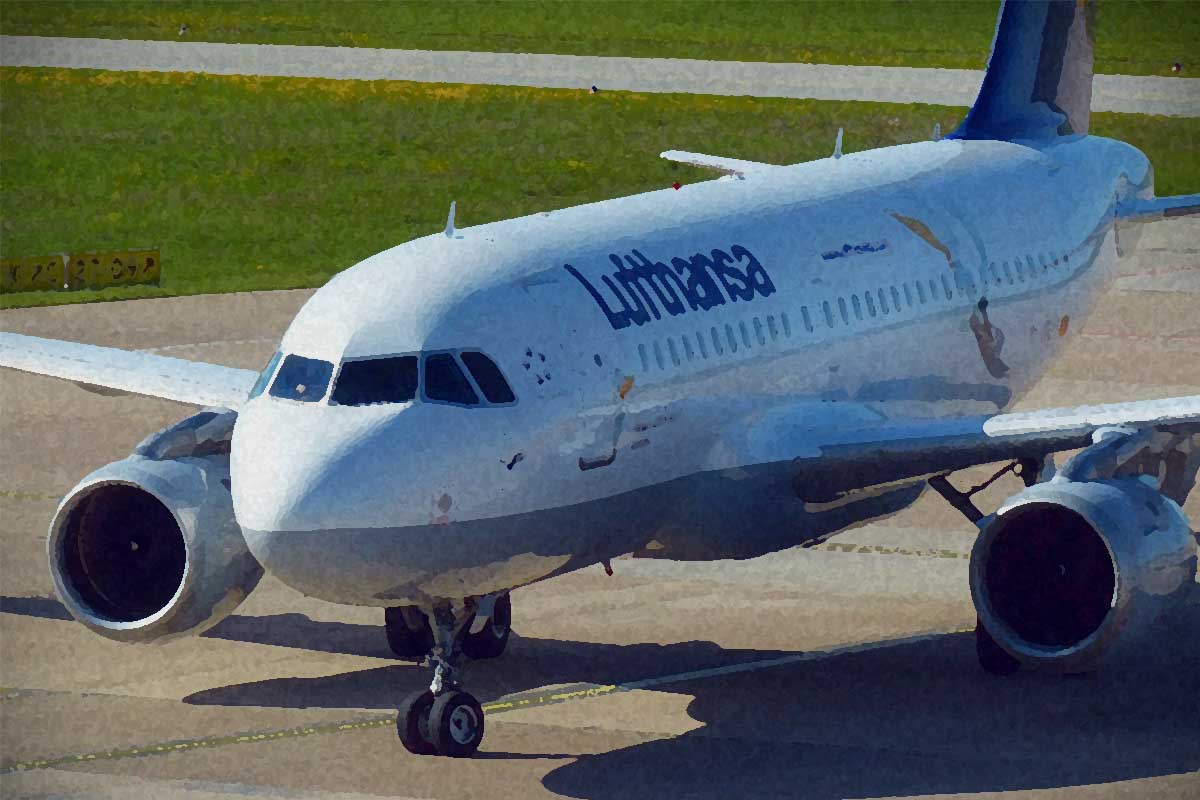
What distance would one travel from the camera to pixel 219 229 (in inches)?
2351

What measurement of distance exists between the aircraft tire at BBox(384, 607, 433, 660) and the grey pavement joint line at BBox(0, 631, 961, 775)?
1971 mm

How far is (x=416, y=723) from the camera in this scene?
24906 millimetres

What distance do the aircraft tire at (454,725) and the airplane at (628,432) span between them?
0.02 metres

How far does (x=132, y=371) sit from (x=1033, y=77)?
14705mm

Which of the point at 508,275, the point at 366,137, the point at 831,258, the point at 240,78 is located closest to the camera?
the point at 508,275

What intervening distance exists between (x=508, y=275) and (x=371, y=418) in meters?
2.72

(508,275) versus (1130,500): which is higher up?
(508,275)

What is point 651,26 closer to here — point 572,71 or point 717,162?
point 572,71

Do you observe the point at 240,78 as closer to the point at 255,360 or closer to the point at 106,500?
the point at 255,360

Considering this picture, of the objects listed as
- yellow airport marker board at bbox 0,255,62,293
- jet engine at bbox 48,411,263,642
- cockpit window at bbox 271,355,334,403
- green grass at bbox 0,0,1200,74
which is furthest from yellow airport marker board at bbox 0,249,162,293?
green grass at bbox 0,0,1200,74

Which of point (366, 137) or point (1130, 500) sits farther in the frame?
point (366, 137)

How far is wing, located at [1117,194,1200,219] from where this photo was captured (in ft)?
121

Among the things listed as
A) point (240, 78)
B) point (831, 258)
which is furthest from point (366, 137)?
point (831, 258)

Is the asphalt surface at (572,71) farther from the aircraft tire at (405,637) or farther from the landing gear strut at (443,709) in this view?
the landing gear strut at (443,709)
